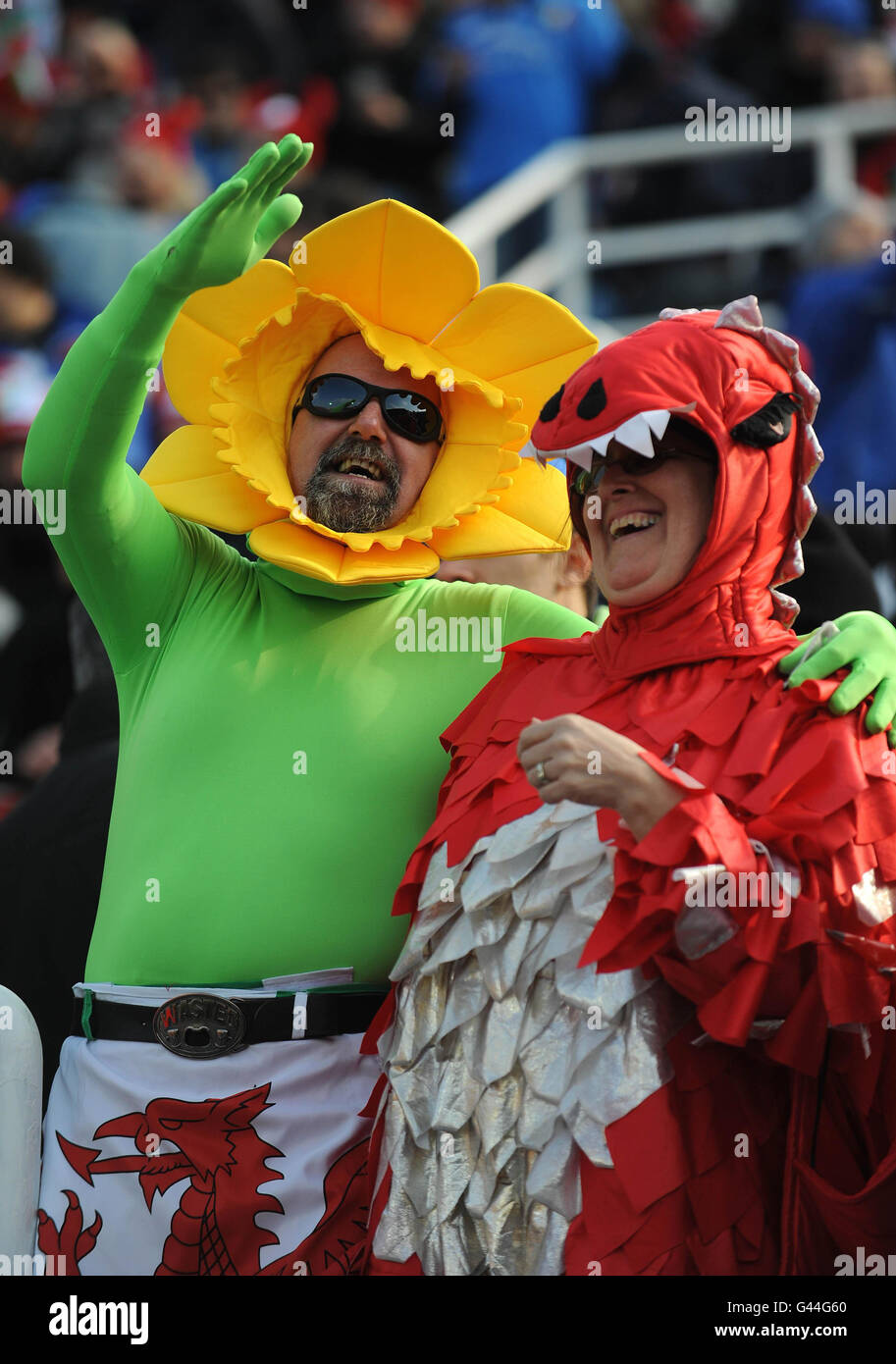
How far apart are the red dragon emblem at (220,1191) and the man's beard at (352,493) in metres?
0.95

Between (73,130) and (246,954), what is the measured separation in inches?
262

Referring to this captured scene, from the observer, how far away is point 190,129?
892 cm

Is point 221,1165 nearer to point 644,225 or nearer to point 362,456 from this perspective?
point 362,456

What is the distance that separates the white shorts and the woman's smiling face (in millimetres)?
791

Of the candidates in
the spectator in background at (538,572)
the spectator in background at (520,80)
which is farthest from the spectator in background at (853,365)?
the spectator in background at (538,572)

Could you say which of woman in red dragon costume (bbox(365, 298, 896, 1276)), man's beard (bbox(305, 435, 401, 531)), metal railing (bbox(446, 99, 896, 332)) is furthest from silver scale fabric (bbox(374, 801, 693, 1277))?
metal railing (bbox(446, 99, 896, 332))

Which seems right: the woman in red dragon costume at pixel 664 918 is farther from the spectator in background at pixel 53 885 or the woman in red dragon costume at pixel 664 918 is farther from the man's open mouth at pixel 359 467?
the spectator in background at pixel 53 885

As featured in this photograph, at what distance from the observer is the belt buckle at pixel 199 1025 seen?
298 cm

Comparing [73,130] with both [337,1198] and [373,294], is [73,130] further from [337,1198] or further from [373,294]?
[337,1198]

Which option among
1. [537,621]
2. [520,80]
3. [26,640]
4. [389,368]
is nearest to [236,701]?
[537,621]

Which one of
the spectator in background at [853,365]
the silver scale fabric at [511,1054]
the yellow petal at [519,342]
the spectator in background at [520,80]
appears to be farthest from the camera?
the spectator in background at [520,80]

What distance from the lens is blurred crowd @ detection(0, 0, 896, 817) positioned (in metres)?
6.49

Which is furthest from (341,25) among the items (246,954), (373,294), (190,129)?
(246,954)

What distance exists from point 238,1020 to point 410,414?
1079 millimetres
